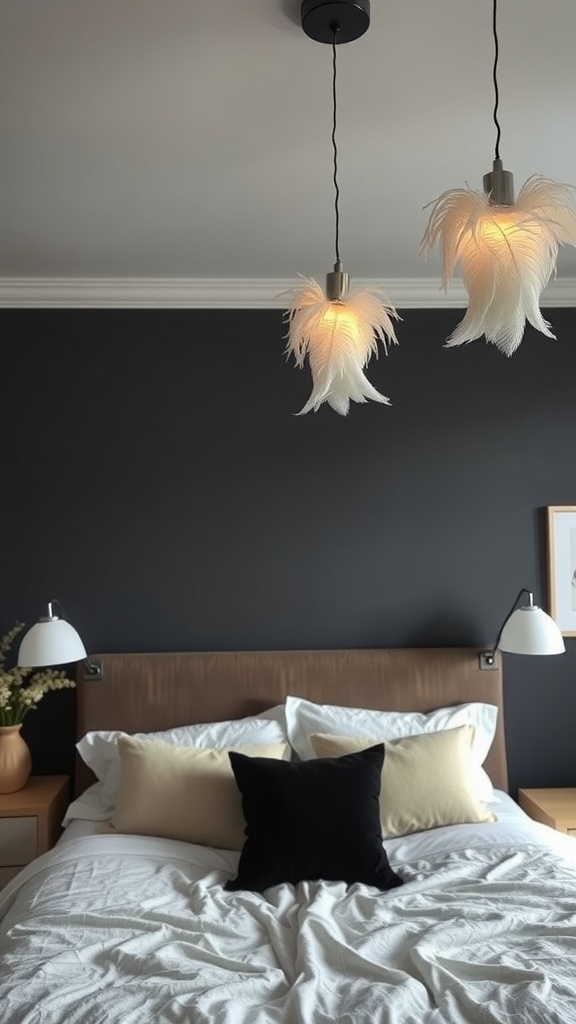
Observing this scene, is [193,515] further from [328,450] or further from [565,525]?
[565,525]

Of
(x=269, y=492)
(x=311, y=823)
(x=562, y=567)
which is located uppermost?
(x=269, y=492)

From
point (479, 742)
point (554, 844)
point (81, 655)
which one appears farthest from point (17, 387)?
point (554, 844)

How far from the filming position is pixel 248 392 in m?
3.78

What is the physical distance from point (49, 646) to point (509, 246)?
2.41 metres

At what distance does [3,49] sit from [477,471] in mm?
2531

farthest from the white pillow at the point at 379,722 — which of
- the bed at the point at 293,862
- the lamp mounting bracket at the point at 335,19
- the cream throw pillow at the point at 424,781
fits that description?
the lamp mounting bracket at the point at 335,19

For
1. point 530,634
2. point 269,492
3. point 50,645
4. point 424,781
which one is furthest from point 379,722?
point 50,645

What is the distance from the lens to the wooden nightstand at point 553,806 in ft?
10.7

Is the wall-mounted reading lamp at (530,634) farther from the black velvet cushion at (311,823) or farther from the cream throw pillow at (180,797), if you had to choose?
the cream throw pillow at (180,797)

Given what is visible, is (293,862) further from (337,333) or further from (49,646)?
(337,333)

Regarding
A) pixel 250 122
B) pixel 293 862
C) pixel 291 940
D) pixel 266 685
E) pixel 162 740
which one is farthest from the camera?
pixel 266 685

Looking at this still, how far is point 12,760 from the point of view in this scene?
3393 mm

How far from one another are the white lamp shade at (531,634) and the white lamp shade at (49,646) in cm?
169

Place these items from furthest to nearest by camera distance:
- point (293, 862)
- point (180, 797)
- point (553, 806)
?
point (553, 806)
point (180, 797)
point (293, 862)
